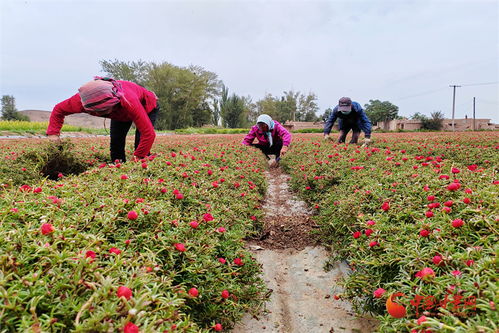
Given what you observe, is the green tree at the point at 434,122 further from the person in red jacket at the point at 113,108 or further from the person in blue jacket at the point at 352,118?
the person in red jacket at the point at 113,108

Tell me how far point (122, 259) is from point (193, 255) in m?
0.41

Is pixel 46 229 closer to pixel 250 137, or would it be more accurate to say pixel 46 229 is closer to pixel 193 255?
pixel 193 255

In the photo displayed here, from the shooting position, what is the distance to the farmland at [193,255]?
38.1 inches

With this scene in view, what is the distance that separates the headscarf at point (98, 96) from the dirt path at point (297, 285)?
7.45 feet

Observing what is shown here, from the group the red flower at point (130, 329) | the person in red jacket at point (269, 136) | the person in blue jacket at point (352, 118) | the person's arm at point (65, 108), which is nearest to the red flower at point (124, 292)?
the red flower at point (130, 329)

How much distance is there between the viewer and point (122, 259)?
121 cm

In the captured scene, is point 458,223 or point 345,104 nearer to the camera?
point 458,223

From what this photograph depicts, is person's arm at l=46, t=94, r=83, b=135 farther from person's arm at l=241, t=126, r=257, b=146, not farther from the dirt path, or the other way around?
person's arm at l=241, t=126, r=257, b=146

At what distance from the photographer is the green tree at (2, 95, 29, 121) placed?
150 ft

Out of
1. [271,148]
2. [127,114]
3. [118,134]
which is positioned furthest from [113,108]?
[271,148]

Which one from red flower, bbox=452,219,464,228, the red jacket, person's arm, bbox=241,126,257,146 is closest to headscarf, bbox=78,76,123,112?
the red jacket

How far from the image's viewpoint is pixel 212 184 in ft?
9.11

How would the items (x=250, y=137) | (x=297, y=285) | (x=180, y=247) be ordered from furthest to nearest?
(x=250, y=137)
(x=297, y=285)
(x=180, y=247)

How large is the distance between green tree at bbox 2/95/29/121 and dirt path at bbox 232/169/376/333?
54.3 meters
